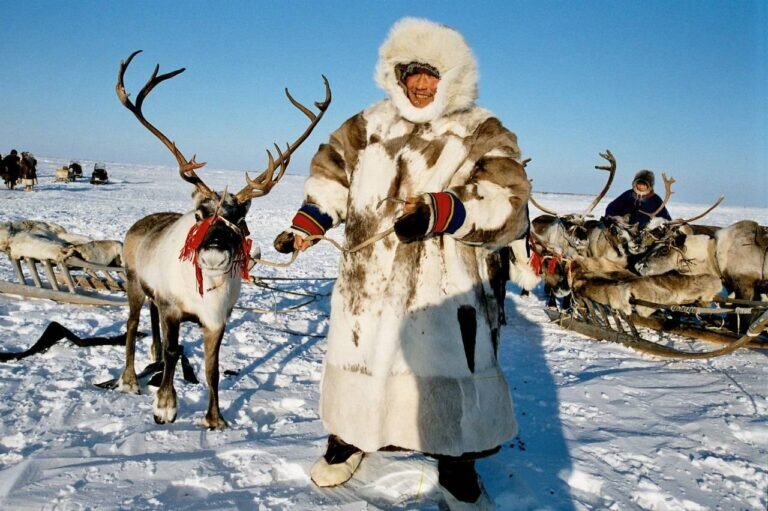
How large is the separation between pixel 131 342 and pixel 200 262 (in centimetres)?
149

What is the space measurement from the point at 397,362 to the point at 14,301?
5.39 m

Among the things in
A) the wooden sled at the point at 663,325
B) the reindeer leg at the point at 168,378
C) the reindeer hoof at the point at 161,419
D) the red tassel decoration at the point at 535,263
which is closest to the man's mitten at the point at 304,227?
the red tassel decoration at the point at 535,263

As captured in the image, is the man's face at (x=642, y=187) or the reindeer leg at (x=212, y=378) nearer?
the reindeer leg at (x=212, y=378)

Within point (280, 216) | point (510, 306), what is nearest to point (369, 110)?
point (510, 306)

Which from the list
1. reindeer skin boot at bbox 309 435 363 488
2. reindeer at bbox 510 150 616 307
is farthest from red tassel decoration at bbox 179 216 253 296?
reindeer at bbox 510 150 616 307

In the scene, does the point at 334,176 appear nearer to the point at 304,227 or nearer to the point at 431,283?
the point at 304,227

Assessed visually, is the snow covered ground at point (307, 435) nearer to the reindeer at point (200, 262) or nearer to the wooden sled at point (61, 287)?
the wooden sled at point (61, 287)

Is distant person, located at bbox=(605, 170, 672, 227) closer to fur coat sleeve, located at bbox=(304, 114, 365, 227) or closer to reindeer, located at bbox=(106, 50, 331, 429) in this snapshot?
reindeer, located at bbox=(106, 50, 331, 429)

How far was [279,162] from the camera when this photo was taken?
11.2 feet

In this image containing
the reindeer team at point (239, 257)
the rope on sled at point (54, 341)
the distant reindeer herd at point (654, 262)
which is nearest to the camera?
the reindeer team at point (239, 257)

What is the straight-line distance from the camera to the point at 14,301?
552 centimetres

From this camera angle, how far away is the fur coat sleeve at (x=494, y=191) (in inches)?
76.7

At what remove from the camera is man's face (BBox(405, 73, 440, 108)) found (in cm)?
217

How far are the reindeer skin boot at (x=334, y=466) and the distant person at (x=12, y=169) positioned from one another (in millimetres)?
21815
